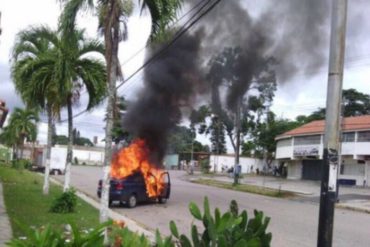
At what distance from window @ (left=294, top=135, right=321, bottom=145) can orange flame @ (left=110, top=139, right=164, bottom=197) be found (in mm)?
31324

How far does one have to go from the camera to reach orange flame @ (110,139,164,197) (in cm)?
2055

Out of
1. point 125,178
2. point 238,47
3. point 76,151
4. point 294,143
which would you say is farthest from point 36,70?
point 76,151

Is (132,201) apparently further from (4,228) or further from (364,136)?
(364,136)

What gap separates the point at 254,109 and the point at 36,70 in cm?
1566

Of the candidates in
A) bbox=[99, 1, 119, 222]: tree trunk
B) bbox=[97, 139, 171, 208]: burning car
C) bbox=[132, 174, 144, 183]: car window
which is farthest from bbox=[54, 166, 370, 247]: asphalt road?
bbox=[99, 1, 119, 222]: tree trunk

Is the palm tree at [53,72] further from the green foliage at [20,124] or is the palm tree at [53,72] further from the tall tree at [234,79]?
the green foliage at [20,124]

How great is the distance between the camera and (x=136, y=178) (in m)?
20.2

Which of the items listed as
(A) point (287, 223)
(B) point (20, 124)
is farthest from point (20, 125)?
(A) point (287, 223)

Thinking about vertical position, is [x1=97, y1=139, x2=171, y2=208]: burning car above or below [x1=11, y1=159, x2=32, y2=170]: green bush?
above

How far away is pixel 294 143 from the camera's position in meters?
54.2

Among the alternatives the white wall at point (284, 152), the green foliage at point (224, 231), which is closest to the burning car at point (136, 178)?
the green foliage at point (224, 231)

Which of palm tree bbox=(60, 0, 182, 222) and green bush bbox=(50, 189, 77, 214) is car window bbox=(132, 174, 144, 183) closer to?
green bush bbox=(50, 189, 77, 214)

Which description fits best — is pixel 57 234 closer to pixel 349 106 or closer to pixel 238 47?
pixel 238 47

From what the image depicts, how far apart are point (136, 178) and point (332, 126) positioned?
15.2 meters
